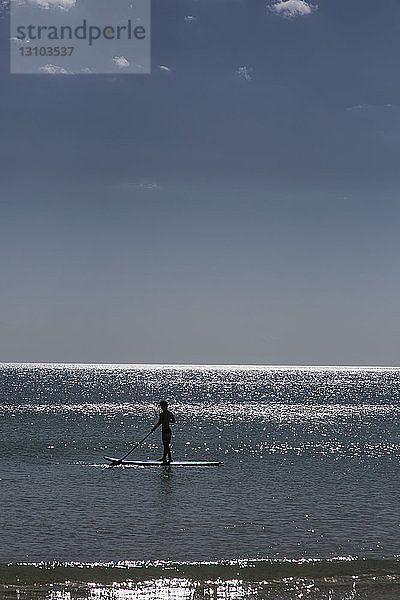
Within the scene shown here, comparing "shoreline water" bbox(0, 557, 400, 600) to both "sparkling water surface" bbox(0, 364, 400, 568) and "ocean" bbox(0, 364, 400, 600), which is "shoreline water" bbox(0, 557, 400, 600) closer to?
"ocean" bbox(0, 364, 400, 600)

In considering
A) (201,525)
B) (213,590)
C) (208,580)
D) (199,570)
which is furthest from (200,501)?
(213,590)

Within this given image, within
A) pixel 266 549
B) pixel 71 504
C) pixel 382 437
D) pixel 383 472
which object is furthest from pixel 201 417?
pixel 266 549

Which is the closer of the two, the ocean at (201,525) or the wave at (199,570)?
the ocean at (201,525)

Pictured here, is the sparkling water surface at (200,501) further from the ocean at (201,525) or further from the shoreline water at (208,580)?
the shoreline water at (208,580)

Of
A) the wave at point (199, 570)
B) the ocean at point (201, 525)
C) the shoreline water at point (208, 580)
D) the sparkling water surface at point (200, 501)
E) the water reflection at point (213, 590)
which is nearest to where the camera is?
the water reflection at point (213, 590)

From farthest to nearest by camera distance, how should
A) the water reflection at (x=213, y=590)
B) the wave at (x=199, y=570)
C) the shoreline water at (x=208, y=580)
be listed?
1. the wave at (x=199, y=570)
2. the shoreline water at (x=208, y=580)
3. the water reflection at (x=213, y=590)

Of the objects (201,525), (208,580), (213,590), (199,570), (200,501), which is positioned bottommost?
(200,501)

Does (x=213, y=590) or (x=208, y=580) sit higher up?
(x=213, y=590)

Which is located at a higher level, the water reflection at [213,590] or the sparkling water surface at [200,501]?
the water reflection at [213,590]

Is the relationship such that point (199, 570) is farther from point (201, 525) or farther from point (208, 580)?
point (201, 525)

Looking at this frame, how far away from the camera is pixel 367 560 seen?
13375 mm

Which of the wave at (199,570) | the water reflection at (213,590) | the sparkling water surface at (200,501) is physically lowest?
the sparkling water surface at (200,501)

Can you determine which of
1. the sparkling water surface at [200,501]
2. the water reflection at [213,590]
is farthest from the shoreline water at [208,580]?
the sparkling water surface at [200,501]

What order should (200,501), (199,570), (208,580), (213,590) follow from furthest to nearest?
(200,501) < (199,570) < (208,580) < (213,590)
